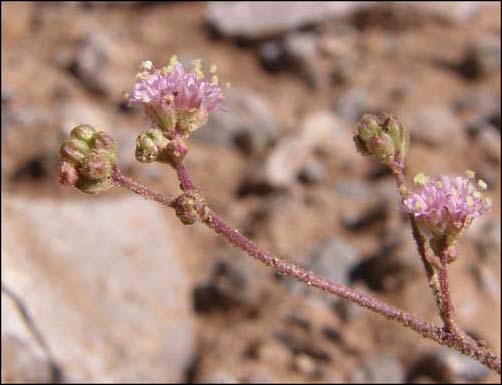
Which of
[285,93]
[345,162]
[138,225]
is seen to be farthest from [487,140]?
[138,225]

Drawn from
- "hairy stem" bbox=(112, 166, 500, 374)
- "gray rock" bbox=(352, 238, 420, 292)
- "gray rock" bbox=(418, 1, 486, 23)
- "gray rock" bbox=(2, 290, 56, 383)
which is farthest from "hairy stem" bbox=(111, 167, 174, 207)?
"gray rock" bbox=(418, 1, 486, 23)

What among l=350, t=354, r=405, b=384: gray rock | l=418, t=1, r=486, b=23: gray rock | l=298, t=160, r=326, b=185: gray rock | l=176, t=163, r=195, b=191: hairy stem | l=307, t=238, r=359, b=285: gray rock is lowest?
l=350, t=354, r=405, b=384: gray rock

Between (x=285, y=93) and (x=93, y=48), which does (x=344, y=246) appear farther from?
(x=93, y=48)

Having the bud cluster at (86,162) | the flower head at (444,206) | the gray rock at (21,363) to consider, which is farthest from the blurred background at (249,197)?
the bud cluster at (86,162)

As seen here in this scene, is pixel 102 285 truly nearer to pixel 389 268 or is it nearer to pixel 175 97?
pixel 389 268

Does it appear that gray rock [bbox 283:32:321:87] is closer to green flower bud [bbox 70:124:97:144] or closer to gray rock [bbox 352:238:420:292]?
gray rock [bbox 352:238:420:292]

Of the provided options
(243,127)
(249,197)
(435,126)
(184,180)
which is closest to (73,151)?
(184,180)
